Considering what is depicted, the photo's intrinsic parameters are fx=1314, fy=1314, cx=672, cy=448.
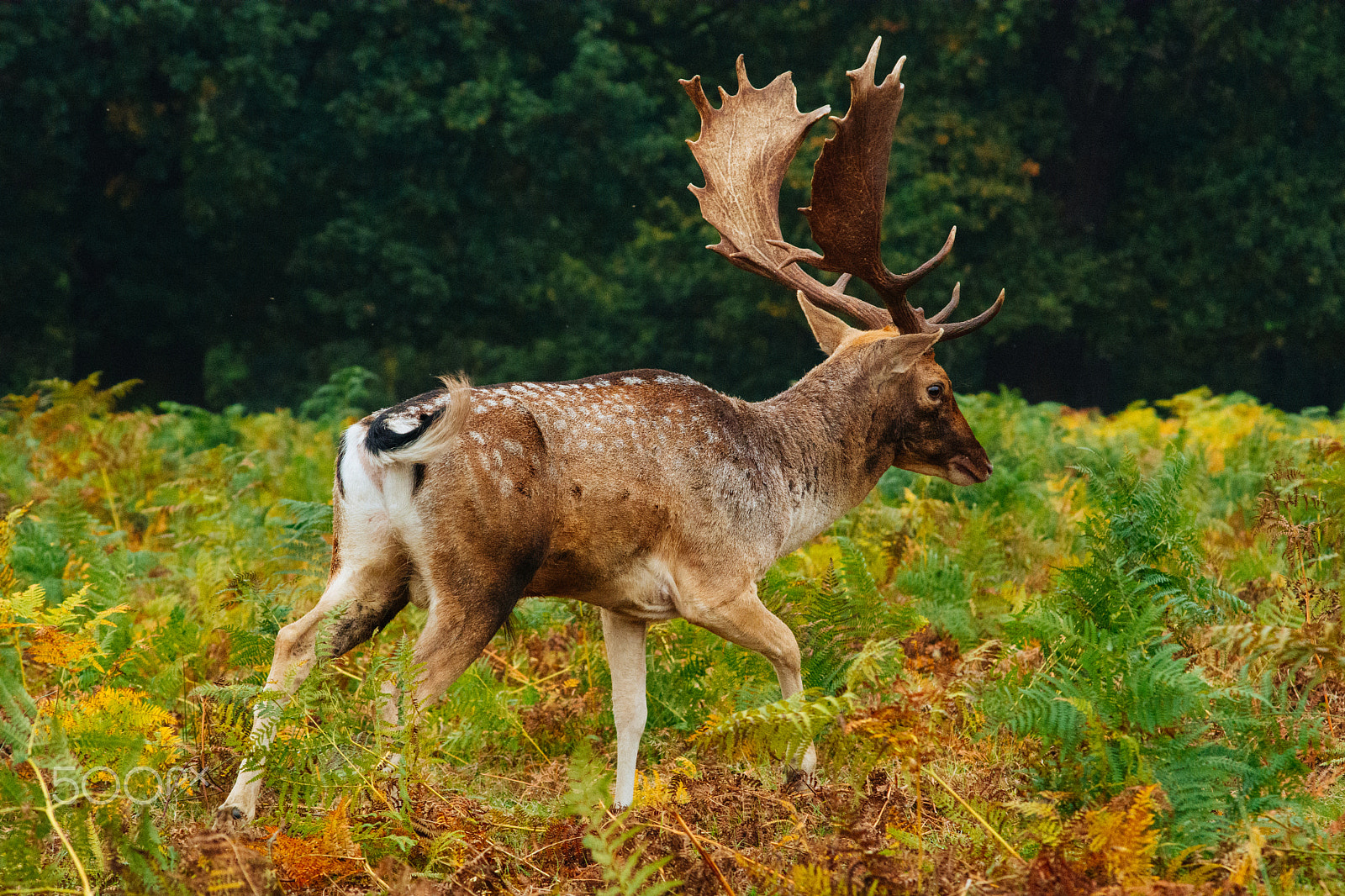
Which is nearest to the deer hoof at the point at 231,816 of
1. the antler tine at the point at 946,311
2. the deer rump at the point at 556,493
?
the deer rump at the point at 556,493

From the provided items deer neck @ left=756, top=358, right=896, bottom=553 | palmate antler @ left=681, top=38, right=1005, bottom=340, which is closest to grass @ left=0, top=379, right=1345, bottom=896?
deer neck @ left=756, top=358, right=896, bottom=553

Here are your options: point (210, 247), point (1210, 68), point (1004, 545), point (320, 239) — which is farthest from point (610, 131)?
point (1004, 545)

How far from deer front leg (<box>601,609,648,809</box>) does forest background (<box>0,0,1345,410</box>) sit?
1872 cm

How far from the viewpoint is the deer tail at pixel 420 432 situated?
12.5ft

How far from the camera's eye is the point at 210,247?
26.2 metres

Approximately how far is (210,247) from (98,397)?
52.5 feet

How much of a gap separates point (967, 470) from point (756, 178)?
66.4 inches

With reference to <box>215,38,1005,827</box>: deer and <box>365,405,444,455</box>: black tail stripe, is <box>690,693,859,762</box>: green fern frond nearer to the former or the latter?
<box>215,38,1005,827</box>: deer

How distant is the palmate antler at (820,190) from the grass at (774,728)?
3.82ft

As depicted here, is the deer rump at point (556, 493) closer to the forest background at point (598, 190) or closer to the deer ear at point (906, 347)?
the deer ear at point (906, 347)

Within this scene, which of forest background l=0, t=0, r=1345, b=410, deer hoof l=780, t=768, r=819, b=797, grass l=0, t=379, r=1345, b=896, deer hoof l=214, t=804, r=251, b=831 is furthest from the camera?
forest background l=0, t=0, r=1345, b=410

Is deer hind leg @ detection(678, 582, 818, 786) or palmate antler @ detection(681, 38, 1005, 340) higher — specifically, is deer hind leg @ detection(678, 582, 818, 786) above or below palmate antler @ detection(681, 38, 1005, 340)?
below

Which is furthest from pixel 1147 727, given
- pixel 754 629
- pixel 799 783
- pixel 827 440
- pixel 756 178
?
pixel 756 178

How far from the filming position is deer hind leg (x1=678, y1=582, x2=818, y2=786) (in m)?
4.49
